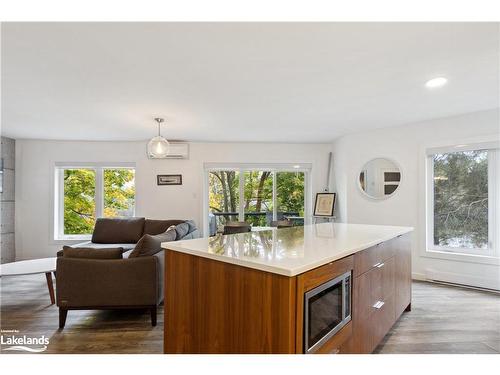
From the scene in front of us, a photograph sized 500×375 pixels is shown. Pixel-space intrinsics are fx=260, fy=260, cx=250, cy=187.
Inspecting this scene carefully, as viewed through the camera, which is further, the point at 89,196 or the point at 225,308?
the point at 89,196

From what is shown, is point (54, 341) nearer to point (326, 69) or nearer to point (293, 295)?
point (293, 295)

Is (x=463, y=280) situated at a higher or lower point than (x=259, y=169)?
lower

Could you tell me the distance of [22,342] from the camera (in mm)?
2080

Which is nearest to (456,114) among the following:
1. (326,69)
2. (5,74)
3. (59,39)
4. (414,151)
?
(414,151)

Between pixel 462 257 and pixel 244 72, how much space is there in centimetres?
363

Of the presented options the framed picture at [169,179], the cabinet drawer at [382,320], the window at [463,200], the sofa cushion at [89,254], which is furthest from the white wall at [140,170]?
the cabinet drawer at [382,320]

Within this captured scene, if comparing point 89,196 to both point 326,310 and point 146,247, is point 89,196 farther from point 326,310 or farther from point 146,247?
point 326,310

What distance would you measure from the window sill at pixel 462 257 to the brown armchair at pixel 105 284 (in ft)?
12.0

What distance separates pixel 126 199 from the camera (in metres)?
5.28

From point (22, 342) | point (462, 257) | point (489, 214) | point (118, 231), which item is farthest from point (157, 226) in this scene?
point (489, 214)

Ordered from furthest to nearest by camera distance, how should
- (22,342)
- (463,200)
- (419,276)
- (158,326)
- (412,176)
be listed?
(412,176), (419,276), (463,200), (158,326), (22,342)

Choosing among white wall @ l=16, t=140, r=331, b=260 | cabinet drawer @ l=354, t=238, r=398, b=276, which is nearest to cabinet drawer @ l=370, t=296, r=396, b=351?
cabinet drawer @ l=354, t=238, r=398, b=276

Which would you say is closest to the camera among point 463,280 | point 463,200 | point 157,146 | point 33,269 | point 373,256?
point 373,256

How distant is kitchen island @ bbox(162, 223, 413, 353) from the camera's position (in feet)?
3.72
